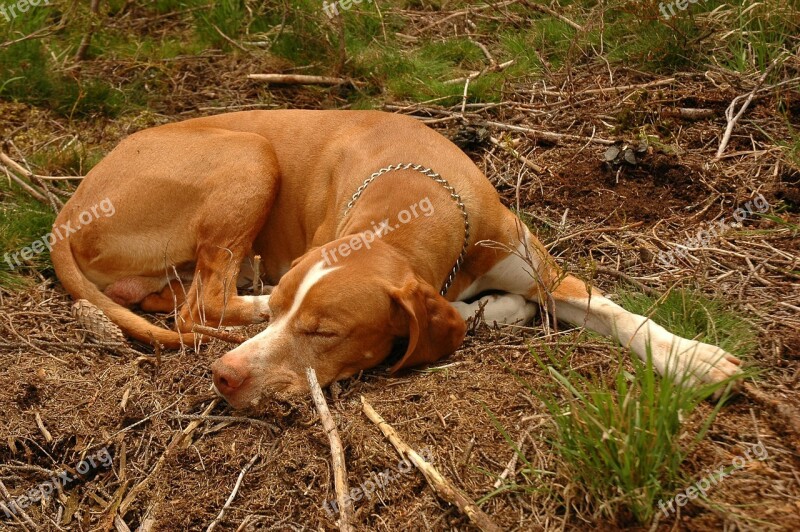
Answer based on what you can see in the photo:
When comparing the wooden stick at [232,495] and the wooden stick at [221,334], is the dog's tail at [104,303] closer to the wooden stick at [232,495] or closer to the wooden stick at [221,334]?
the wooden stick at [221,334]

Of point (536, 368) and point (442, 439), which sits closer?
point (442, 439)

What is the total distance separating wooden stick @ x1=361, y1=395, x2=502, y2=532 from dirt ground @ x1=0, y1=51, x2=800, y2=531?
40 mm

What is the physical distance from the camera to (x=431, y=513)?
2557 millimetres

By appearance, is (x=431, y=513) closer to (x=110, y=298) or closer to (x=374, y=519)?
(x=374, y=519)

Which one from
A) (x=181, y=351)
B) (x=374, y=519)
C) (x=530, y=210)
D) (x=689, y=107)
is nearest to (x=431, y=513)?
(x=374, y=519)

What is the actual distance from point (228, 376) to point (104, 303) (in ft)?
4.26

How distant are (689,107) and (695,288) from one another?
5.60 feet

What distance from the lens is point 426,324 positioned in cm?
308
